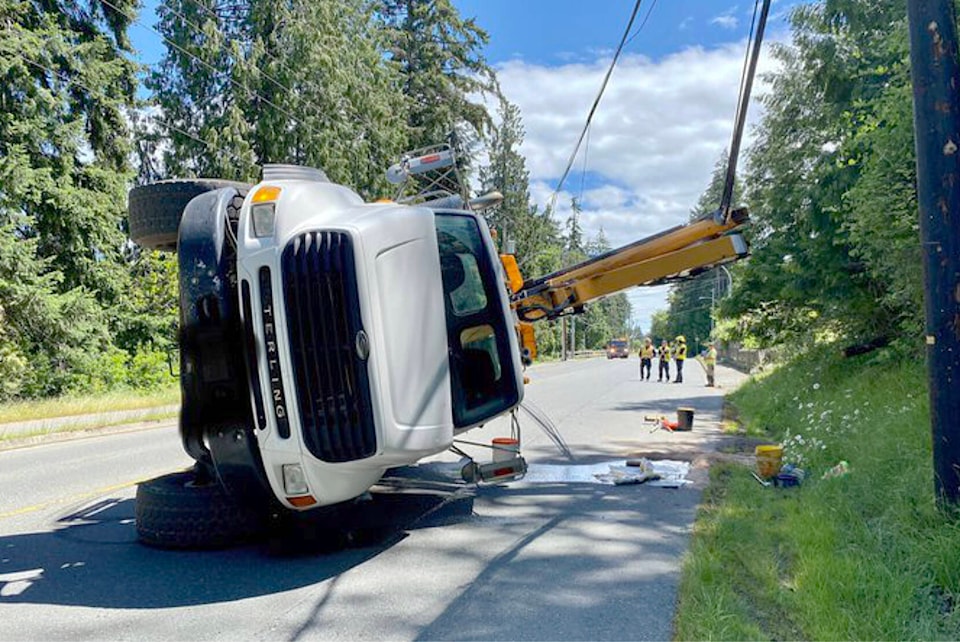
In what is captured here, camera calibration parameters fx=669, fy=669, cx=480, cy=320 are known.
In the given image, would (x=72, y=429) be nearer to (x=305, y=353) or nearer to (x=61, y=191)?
(x=61, y=191)

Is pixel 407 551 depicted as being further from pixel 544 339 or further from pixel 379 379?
pixel 544 339

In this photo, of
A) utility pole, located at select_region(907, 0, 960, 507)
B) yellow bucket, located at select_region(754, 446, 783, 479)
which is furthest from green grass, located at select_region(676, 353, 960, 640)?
utility pole, located at select_region(907, 0, 960, 507)

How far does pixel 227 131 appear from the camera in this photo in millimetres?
22734

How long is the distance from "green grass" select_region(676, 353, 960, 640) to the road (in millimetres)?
300

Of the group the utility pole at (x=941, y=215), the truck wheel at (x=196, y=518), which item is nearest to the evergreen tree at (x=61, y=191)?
the truck wheel at (x=196, y=518)

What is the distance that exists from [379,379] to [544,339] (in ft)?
181

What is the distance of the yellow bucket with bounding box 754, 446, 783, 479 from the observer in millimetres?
6824

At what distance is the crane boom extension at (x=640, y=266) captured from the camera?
6.84 m

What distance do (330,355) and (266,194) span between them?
1.16 meters

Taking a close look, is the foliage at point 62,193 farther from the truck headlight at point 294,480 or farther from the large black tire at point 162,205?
the truck headlight at point 294,480

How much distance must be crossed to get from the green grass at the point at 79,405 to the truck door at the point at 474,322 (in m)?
10.6

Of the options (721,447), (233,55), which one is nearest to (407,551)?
(721,447)

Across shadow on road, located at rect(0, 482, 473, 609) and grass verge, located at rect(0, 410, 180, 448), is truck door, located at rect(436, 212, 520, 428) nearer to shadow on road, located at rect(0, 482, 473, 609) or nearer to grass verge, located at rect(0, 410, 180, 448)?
shadow on road, located at rect(0, 482, 473, 609)

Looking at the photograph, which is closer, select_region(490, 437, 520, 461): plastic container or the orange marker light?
the orange marker light
